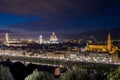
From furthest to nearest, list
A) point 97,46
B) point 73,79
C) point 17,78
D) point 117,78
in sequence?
point 97,46 < point 17,78 < point 73,79 < point 117,78

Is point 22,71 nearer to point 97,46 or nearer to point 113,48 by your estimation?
point 113,48

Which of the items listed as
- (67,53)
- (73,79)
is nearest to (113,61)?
(67,53)

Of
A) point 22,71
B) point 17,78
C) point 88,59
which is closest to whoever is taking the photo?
point 17,78

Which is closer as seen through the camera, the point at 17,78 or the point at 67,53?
the point at 17,78

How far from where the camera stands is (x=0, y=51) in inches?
2901

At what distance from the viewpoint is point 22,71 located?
18.7m

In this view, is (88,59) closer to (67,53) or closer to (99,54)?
(99,54)

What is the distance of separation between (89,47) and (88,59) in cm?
1951

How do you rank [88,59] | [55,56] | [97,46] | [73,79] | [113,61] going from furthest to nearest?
[97,46] < [55,56] < [88,59] < [113,61] < [73,79]

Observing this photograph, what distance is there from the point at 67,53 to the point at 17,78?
1723 inches

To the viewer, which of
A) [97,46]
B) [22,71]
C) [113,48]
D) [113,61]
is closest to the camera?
[22,71]

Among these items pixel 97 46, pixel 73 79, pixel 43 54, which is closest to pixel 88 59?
pixel 43 54

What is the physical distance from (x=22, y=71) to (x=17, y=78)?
5.94 feet

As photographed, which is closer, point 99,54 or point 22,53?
point 99,54
